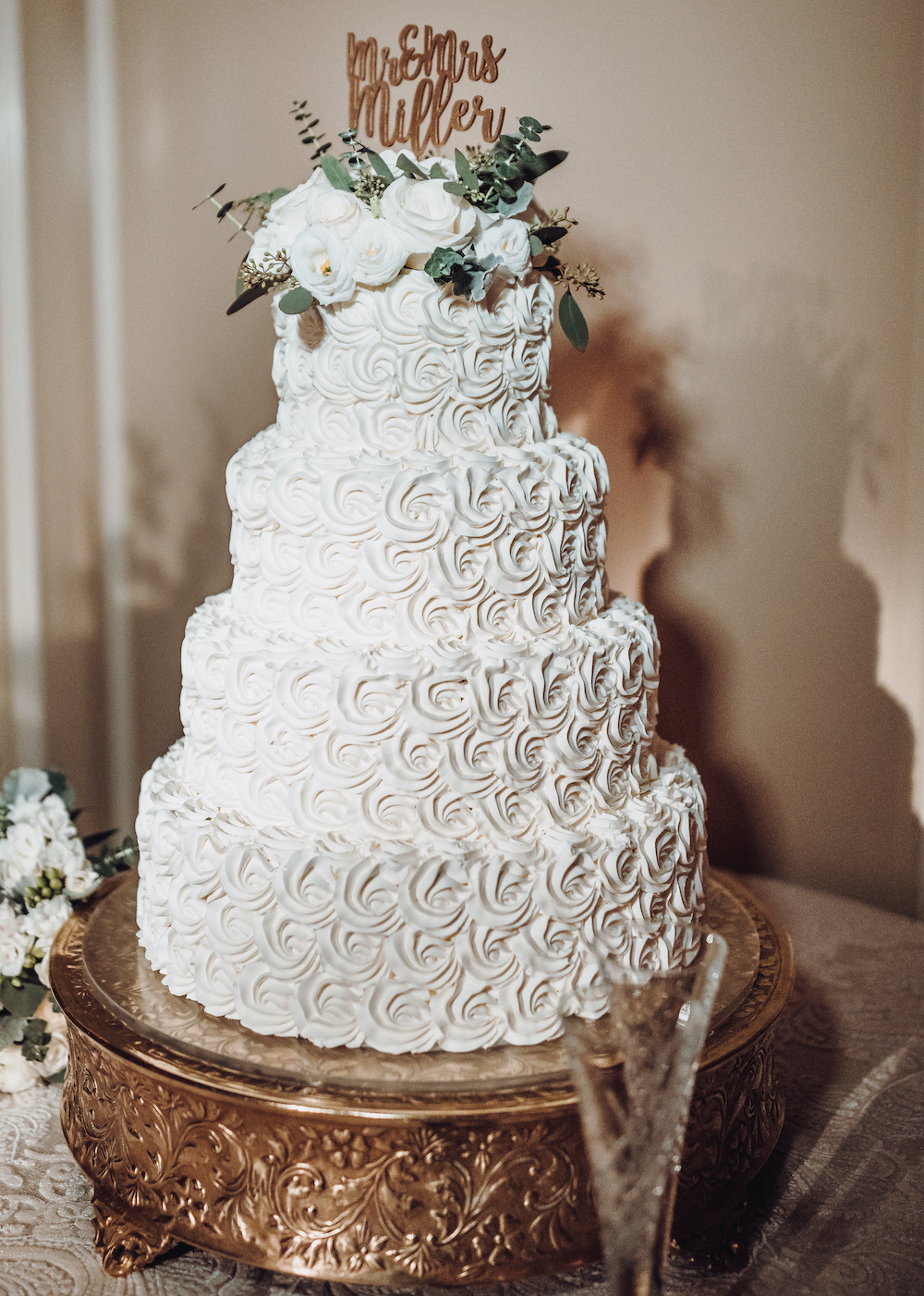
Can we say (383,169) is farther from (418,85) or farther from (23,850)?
(23,850)

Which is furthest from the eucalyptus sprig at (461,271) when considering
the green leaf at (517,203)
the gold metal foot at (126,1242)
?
the gold metal foot at (126,1242)

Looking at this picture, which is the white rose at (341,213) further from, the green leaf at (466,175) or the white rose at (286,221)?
the green leaf at (466,175)

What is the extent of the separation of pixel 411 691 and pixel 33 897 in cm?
144

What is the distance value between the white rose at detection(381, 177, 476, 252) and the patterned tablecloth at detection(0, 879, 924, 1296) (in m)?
2.09

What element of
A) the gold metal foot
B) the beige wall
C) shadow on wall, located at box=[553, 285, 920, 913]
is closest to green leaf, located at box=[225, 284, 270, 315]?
the beige wall

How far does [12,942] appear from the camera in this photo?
9.37 feet

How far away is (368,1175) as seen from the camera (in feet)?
6.52

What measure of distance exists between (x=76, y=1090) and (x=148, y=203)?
3.07 meters

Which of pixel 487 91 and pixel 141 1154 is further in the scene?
pixel 487 91

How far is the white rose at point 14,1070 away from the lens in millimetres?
2873

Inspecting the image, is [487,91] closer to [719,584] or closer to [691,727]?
[719,584]

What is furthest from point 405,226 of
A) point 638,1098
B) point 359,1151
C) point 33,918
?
point 33,918

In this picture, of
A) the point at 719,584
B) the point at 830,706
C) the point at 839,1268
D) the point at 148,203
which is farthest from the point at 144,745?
the point at 839,1268

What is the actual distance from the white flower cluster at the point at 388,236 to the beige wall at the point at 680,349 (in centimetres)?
175
